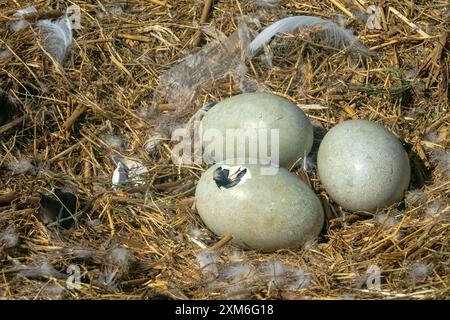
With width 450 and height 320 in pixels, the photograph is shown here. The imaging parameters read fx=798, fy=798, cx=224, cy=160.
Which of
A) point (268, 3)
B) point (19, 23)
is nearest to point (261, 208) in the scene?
point (268, 3)

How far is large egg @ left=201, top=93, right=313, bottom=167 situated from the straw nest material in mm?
142

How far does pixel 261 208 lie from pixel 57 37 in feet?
5.08

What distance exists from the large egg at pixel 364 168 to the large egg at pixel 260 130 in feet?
0.43

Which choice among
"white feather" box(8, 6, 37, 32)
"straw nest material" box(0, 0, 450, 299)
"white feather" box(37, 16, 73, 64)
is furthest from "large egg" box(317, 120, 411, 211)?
"white feather" box(8, 6, 37, 32)

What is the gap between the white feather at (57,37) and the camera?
12.7 feet

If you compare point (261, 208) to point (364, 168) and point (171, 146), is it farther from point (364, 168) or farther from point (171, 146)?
point (171, 146)

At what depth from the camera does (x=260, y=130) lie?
321 cm

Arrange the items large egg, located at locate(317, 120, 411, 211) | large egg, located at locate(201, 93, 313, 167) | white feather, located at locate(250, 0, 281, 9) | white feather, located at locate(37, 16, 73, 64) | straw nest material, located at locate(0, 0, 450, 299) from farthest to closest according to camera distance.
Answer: white feather, located at locate(250, 0, 281, 9) → white feather, located at locate(37, 16, 73, 64) → large egg, located at locate(201, 93, 313, 167) → large egg, located at locate(317, 120, 411, 211) → straw nest material, located at locate(0, 0, 450, 299)

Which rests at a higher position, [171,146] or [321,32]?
[321,32]

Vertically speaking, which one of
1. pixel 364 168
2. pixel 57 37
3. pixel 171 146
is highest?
pixel 364 168

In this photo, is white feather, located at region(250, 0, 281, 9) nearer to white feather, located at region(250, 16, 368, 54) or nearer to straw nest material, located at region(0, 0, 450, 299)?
straw nest material, located at region(0, 0, 450, 299)

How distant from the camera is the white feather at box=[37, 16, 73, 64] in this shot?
12.7 ft

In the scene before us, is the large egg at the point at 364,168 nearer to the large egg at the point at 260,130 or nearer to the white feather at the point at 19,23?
the large egg at the point at 260,130

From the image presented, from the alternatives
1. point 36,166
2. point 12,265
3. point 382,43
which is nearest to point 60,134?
point 36,166
